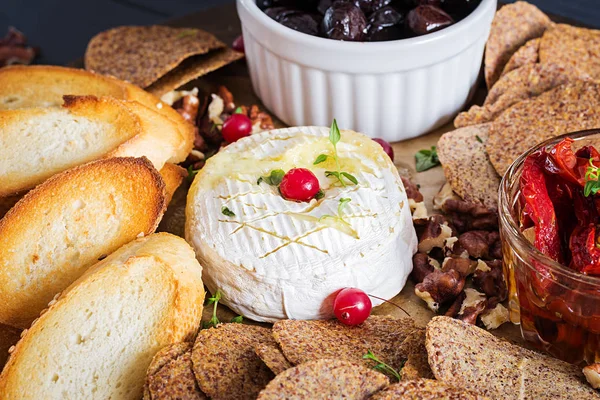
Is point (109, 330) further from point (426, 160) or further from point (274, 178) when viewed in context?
point (426, 160)

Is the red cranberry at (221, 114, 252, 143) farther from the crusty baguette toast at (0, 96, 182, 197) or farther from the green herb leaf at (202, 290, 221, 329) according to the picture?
the green herb leaf at (202, 290, 221, 329)

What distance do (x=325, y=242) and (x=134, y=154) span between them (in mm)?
896

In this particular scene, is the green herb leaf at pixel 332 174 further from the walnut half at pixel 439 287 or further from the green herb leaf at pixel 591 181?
the green herb leaf at pixel 591 181

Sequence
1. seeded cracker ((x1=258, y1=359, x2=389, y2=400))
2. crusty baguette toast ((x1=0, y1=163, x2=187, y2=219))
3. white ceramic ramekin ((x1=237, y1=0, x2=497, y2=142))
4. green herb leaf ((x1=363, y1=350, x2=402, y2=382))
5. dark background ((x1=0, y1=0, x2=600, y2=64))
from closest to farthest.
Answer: seeded cracker ((x1=258, y1=359, x2=389, y2=400)), green herb leaf ((x1=363, y1=350, x2=402, y2=382)), crusty baguette toast ((x1=0, y1=163, x2=187, y2=219)), white ceramic ramekin ((x1=237, y1=0, x2=497, y2=142)), dark background ((x1=0, y1=0, x2=600, y2=64))

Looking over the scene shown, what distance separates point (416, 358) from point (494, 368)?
242 millimetres

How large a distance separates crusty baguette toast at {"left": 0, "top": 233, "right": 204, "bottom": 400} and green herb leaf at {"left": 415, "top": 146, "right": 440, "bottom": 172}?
1.28 meters

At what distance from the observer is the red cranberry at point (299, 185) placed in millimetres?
2707

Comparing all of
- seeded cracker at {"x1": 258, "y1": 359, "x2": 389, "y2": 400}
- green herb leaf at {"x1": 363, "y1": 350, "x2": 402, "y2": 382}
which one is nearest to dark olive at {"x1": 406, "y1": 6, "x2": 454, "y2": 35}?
green herb leaf at {"x1": 363, "y1": 350, "x2": 402, "y2": 382}

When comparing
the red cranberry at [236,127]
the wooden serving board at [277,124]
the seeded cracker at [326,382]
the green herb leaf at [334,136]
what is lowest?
the wooden serving board at [277,124]

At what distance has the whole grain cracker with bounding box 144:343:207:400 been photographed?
2.24m

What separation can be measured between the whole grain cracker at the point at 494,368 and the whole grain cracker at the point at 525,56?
1569mm

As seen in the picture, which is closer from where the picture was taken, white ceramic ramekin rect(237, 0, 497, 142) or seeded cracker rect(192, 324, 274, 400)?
seeded cracker rect(192, 324, 274, 400)

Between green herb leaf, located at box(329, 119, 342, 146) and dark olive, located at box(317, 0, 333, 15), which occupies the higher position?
dark olive, located at box(317, 0, 333, 15)

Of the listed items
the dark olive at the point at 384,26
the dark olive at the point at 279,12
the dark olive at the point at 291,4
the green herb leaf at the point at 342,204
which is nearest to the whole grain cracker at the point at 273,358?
the green herb leaf at the point at 342,204
